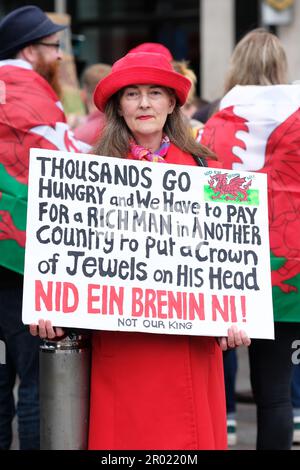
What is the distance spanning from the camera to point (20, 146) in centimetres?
437

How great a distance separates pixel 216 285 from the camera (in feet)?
12.0

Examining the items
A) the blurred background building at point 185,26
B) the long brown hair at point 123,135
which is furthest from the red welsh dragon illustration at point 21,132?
the blurred background building at point 185,26

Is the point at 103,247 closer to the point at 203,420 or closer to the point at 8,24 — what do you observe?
the point at 203,420

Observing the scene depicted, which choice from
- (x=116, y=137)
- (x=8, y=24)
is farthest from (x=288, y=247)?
(x=8, y=24)

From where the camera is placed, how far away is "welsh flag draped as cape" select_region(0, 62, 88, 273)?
14.1ft

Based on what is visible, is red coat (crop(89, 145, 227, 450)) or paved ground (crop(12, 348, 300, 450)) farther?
paved ground (crop(12, 348, 300, 450))

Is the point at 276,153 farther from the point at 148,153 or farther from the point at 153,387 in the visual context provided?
the point at 153,387

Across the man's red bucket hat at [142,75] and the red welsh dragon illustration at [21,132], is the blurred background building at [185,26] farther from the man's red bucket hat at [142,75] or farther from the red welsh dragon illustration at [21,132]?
the man's red bucket hat at [142,75]

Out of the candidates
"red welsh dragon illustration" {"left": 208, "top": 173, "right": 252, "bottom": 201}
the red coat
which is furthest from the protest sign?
the red coat

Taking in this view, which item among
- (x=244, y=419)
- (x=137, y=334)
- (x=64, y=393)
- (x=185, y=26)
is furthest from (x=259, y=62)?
(x=185, y=26)

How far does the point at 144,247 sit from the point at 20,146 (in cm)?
97

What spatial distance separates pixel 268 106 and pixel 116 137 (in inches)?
38.1

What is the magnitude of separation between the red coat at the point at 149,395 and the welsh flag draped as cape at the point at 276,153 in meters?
0.89

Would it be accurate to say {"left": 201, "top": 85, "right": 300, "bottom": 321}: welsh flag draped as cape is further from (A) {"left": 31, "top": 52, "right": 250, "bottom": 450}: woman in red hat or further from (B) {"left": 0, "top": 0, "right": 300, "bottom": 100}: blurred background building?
(B) {"left": 0, "top": 0, "right": 300, "bottom": 100}: blurred background building
